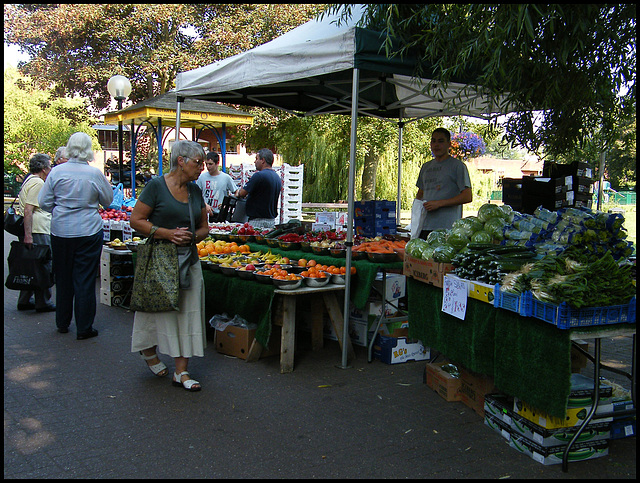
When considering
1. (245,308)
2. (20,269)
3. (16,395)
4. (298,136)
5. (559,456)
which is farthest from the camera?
(298,136)

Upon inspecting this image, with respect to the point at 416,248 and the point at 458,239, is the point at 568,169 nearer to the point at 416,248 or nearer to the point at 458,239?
the point at 458,239

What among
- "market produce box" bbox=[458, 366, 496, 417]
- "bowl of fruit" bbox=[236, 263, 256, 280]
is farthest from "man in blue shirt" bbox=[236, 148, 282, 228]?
"market produce box" bbox=[458, 366, 496, 417]

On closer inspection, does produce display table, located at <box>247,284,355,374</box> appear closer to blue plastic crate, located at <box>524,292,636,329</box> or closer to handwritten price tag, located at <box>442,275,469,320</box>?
handwritten price tag, located at <box>442,275,469,320</box>

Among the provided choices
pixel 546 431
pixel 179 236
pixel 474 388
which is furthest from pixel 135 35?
pixel 546 431

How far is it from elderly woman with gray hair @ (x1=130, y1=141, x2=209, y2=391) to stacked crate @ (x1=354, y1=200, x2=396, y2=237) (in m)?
3.91

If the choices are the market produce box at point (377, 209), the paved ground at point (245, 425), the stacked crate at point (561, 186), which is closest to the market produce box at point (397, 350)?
the paved ground at point (245, 425)

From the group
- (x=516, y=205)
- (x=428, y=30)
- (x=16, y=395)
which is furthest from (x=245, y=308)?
(x=516, y=205)

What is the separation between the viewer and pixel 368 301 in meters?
5.58

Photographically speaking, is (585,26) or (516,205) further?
(516,205)

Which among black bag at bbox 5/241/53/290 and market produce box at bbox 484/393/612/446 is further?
black bag at bbox 5/241/53/290

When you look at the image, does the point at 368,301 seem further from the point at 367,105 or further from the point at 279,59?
the point at 367,105

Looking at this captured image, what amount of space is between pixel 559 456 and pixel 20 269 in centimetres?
623

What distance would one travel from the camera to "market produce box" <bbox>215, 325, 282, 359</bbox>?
535 cm

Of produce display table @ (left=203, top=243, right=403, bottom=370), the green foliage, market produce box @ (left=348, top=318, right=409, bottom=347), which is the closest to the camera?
produce display table @ (left=203, top=243, right=403, bottom=370)
